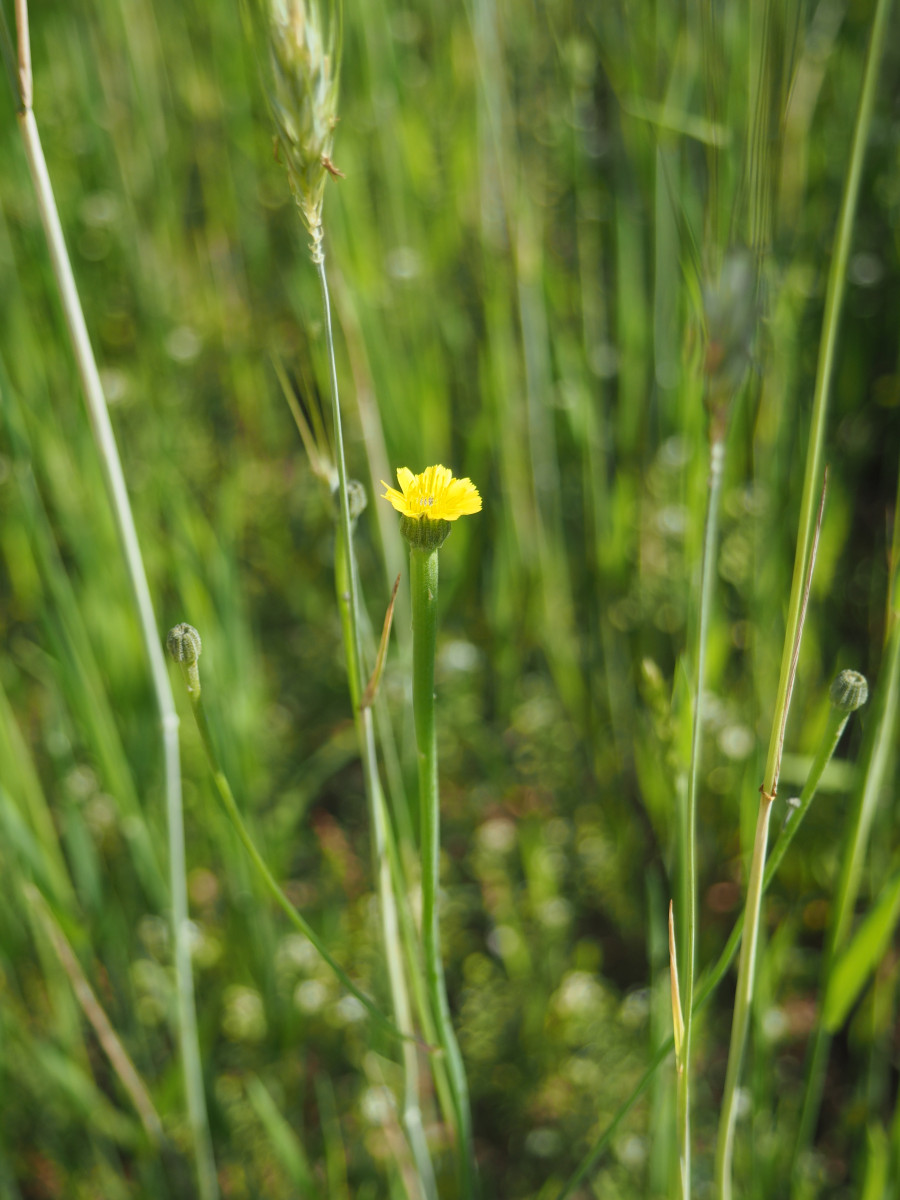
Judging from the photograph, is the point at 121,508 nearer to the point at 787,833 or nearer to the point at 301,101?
the point at 301,101

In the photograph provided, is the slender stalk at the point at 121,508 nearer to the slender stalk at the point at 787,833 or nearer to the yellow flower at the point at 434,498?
the yellow flower at the point at 434,498

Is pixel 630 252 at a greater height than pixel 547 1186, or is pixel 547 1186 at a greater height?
pixel 630 252

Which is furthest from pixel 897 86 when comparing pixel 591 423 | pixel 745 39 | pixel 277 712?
pixel 277 712

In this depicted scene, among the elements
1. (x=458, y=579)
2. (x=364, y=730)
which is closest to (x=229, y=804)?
(x=364, y=730)

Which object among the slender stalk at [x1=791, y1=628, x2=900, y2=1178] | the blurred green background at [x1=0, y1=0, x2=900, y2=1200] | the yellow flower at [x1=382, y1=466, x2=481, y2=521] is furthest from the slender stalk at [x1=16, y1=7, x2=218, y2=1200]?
the slender stalk at [x1=791, y1=628, x2=900, y2=1178]

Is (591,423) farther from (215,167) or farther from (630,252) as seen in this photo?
(215,167)

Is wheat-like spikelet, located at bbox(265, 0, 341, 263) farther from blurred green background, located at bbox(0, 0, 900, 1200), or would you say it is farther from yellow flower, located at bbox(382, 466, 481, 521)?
blurred green background, located at bbox(0, 0, 900, 1200)
